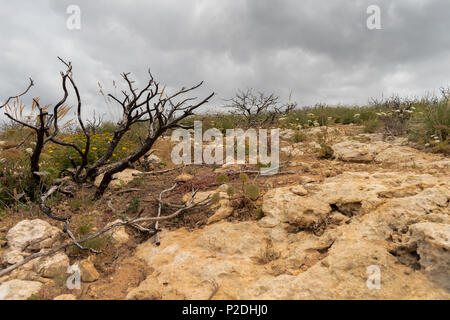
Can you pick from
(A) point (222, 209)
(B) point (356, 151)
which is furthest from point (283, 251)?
(B) point (356, 151)

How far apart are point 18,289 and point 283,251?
2.02 meters

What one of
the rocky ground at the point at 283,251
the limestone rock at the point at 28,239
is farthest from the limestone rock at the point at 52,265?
the limestone rock at the point at 28,239

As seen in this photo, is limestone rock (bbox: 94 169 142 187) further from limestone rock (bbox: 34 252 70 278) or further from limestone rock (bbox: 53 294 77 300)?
limestone rock (bbox: 53 294 77 300)

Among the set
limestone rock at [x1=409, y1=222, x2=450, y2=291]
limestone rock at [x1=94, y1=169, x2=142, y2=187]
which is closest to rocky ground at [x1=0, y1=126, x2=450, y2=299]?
limestone rock at [x1=409, y1=222, x2=450, y2=291]

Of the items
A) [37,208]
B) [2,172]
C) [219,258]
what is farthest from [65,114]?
[219,258]

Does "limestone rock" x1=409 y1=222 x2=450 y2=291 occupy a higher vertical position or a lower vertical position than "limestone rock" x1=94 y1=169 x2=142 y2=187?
lower

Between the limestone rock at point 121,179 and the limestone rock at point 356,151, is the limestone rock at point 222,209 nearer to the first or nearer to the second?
the limestone rock at point 121,179

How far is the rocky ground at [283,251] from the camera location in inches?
63.6

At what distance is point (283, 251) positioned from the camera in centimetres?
214

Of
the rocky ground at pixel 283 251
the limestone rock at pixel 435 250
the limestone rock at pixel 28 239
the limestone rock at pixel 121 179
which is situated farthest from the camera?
the limestone rock at pixel 121 179

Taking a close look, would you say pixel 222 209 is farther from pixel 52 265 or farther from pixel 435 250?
pixel 435 250

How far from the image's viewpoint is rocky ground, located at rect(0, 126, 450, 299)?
1615 millimetres
